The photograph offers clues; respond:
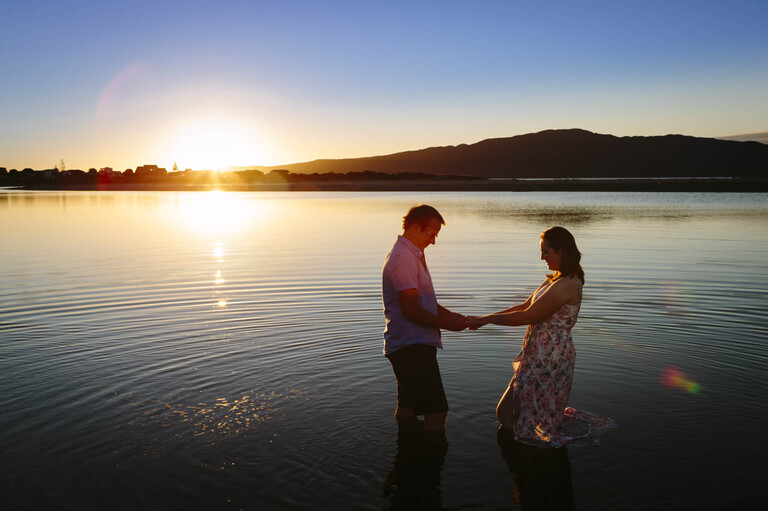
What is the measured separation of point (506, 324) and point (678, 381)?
12.7 ft

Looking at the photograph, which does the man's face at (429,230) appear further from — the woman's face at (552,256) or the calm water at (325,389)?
the calm water at (325,389)

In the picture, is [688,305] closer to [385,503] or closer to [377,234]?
[385,503]

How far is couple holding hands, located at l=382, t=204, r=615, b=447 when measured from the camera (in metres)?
6.31

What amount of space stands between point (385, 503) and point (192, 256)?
775 inches

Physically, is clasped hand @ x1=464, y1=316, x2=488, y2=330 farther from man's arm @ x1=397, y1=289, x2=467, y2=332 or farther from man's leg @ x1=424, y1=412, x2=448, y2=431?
man's leg @ x1=424, y1=412, x2=448, y2=431

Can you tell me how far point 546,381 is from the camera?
6.88m

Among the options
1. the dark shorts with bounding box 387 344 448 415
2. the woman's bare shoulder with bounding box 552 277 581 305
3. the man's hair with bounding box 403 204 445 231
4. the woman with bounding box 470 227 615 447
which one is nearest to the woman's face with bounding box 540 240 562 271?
the woman with bounding box 470 227 615 447

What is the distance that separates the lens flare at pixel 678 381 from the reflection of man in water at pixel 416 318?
388cm

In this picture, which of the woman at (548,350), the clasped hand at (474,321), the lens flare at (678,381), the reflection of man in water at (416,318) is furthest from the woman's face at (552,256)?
the lens flare at (678,381)

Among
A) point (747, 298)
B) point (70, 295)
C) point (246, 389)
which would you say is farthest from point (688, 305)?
point (70, 295)

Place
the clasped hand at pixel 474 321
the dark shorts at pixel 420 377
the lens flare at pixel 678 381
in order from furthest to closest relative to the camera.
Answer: the lens flare at pixel 678 381
the clasped hand at pixel 474 321
the dark shorts at pixel 420 377

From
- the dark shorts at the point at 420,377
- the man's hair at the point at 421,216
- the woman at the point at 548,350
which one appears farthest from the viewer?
the woman at the point at 548,350

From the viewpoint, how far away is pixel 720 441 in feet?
23.5

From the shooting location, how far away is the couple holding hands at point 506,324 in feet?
20.7
